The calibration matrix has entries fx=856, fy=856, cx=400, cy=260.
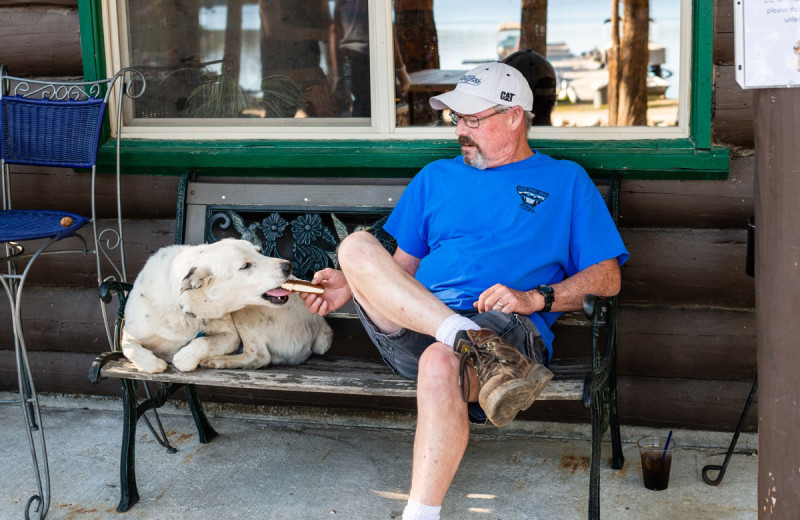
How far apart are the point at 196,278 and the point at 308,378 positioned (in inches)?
21.2

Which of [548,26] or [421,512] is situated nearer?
[421,512]

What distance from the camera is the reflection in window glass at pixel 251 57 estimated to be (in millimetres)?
4184

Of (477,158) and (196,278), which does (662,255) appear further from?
(196,278)

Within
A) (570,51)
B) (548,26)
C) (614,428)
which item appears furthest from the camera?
(570,51)

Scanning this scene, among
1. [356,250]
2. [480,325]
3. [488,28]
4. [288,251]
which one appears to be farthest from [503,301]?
[488,28]

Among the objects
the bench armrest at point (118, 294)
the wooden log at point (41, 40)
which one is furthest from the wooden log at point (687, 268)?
the wooden log at point (41, 40)

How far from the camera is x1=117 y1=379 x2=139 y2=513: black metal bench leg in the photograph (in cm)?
321

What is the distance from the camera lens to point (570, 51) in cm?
789

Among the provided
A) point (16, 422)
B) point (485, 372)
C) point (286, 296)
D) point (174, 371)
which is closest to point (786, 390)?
point (485, 372)

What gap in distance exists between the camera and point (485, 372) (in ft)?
8.36

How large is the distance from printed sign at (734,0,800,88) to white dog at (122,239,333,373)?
5.66ft

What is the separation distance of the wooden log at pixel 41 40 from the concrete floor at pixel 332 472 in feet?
5.56

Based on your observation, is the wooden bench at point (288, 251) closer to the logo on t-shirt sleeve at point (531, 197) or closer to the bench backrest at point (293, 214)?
the bench backrest at point (293, 214)

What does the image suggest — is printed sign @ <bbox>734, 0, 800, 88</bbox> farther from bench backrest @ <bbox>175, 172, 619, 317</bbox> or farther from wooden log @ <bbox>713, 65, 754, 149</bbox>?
bench backrest @ <bbox>175, 172, 619, 317</bbox>
